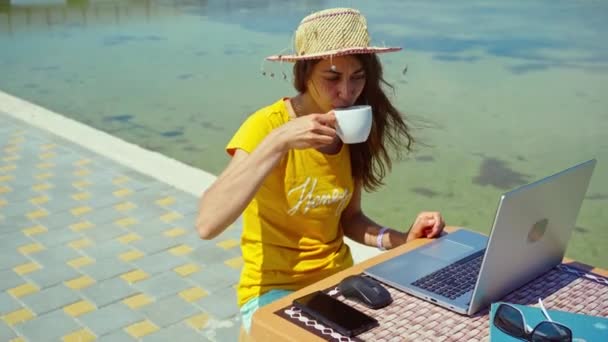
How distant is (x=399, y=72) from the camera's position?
28.8ft

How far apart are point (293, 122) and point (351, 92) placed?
0.29 meters

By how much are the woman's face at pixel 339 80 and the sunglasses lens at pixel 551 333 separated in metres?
0.81

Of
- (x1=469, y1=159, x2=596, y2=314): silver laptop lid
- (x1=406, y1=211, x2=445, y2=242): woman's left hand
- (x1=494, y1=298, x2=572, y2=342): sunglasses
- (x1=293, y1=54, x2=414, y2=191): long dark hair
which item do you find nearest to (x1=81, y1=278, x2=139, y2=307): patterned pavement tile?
(x1=293, y1=54, x2=414, y2=191): long dark hair

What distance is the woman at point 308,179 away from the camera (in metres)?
1.86

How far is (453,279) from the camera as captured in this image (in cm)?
178

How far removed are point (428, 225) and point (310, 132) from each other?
581 mm

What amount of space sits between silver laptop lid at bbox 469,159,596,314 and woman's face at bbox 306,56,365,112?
0.62 meters

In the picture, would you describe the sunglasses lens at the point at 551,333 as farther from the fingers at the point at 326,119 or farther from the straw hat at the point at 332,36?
the straw hat at the point at 332,36

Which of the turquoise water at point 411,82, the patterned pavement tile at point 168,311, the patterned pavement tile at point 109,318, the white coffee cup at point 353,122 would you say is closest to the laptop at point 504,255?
the white coffee cup at point 353,122

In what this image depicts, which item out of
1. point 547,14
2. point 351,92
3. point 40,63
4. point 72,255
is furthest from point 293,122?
point 547,14

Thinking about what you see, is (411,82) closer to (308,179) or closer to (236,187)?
(308,179)

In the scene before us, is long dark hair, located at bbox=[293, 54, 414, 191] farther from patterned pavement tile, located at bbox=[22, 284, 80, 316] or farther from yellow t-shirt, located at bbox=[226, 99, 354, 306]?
patterned pavement tile, located at bbox=[22, 284, 80, 316]

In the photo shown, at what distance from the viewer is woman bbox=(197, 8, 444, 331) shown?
73.3 inches

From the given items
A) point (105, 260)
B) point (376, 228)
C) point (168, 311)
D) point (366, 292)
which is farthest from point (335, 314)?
point (105, 260)
